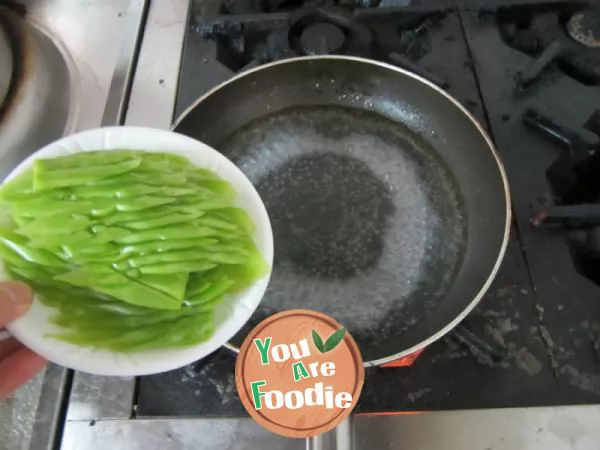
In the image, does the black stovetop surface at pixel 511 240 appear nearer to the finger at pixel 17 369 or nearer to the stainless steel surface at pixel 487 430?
the stainless steel surface at pixel 487 430

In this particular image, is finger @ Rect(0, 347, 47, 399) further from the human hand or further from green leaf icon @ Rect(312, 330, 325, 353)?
green leaf icon @ Rect(312, 330, 325, 353)

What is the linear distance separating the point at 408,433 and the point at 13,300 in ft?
1.31

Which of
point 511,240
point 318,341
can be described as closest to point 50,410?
point 318,341

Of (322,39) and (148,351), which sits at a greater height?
(322,39)

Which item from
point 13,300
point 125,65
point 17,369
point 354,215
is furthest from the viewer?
point 125,65

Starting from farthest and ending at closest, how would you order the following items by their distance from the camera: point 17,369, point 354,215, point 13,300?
point 354,215 < point 17,369 < point 13,300

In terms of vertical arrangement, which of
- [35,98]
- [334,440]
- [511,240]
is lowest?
[334,440]

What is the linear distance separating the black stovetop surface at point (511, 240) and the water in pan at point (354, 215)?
64mm

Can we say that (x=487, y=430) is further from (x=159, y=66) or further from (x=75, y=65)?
(x=75, y=65)

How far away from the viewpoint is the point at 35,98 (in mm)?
776

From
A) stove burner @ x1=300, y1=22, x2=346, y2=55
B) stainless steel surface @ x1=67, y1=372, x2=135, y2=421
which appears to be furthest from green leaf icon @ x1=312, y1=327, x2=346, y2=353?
stove burner @ x1=300, y1=22, x2=346, y2=55

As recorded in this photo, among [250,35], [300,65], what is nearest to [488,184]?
[300,65]

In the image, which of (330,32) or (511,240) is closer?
(511,240)

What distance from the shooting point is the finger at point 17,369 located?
0.57m
